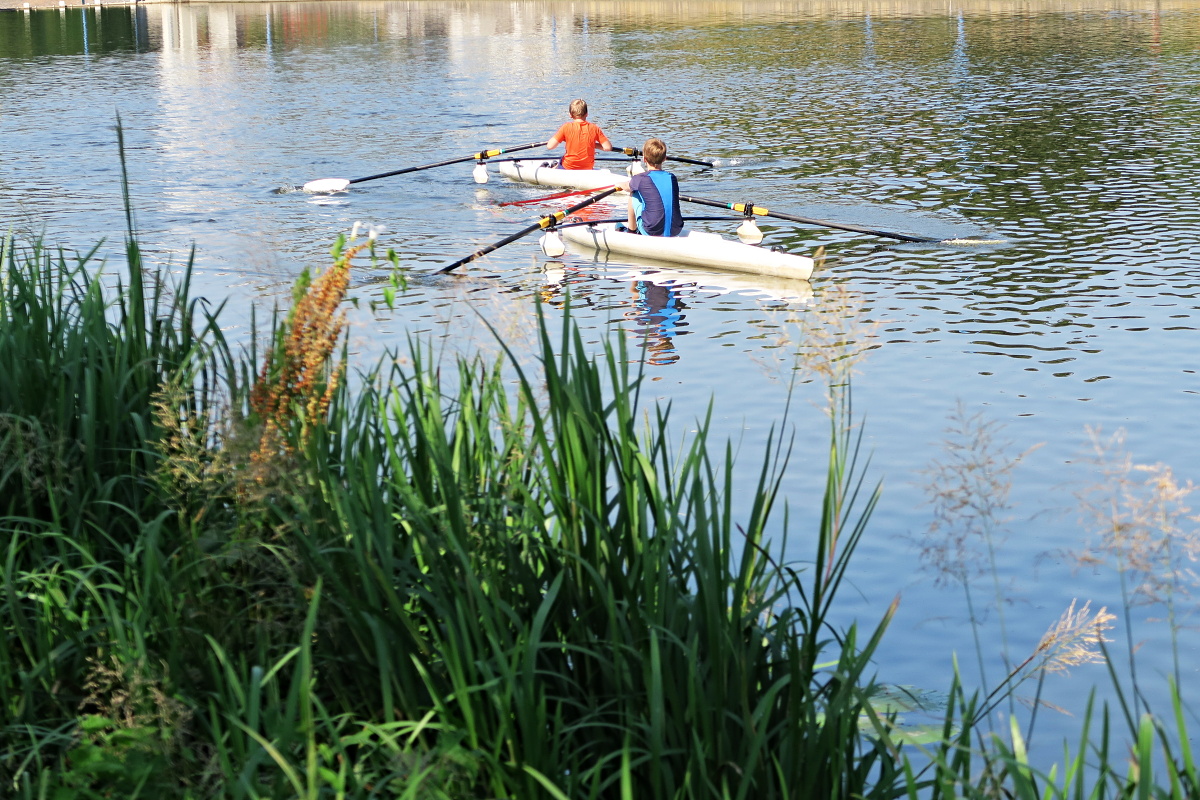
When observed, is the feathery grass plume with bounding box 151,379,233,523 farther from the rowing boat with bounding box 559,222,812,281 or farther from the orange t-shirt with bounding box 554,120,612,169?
the orange t-shirt with bounding box 554,120,612,169

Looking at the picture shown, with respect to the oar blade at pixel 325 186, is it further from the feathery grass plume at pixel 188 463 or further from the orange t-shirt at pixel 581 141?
the feathery grass plume at pixel 188 463

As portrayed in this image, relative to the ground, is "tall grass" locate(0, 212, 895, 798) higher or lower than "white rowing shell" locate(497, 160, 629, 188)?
lower

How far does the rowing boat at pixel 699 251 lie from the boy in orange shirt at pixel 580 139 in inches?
194

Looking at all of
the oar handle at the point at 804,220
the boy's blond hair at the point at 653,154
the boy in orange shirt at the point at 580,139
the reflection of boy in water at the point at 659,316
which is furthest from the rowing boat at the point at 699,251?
the boy in orange shirt at the point at 580,139

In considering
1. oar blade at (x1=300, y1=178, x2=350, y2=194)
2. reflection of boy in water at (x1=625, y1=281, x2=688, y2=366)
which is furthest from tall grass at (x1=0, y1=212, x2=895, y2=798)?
oar blade at (x1=300, y1=178, x2=350, y2=194)

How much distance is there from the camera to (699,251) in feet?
51.0

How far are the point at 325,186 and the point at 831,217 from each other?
25.4 ft

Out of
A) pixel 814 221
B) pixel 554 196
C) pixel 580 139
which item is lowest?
pixel 814 221

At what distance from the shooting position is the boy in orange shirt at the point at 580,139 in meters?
21.3

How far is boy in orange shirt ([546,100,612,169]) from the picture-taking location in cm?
2128

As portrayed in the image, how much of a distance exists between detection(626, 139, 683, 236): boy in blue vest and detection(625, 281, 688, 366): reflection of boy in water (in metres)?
0.95

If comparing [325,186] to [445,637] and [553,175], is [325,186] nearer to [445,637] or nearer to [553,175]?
[553,175]

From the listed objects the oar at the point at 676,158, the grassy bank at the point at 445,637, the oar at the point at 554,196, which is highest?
the oar at the point at 676,158

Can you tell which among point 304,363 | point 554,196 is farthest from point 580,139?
point 304,363
